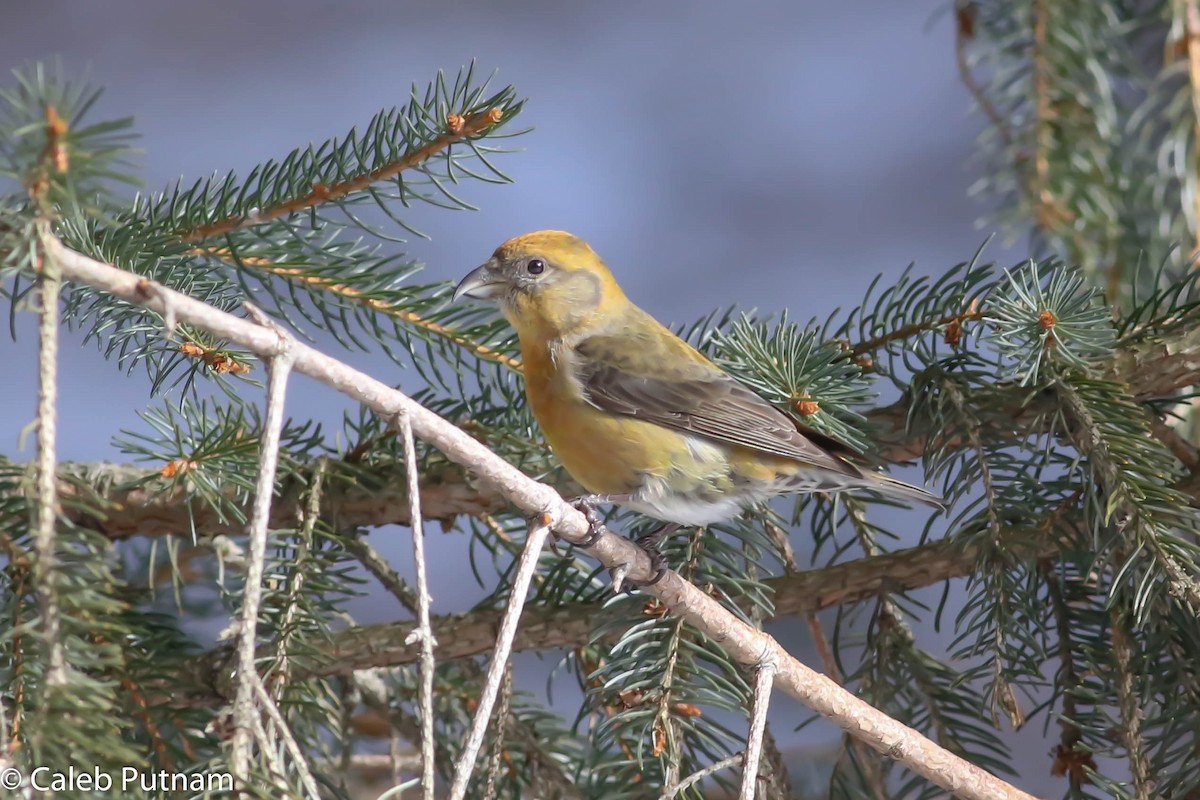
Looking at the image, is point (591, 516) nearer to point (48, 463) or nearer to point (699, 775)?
point (699, 775)

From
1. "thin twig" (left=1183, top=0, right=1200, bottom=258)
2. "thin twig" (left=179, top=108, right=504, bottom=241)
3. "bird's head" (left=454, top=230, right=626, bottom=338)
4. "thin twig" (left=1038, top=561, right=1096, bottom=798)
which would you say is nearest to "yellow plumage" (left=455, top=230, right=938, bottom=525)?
"bird's head" (left=454, top=230, right=626, bottom=338)

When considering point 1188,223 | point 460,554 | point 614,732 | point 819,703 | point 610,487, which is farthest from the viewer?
point 460,554

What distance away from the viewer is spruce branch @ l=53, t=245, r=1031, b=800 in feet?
3.48

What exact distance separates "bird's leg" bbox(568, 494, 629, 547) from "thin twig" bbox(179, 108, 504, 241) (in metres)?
0.54

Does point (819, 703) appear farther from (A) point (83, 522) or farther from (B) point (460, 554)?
(B) point (460, 554)

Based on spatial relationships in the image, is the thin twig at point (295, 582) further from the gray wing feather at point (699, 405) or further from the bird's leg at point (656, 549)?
the gray wing feather at point (699, 405)

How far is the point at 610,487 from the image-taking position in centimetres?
214

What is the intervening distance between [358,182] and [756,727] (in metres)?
0.92

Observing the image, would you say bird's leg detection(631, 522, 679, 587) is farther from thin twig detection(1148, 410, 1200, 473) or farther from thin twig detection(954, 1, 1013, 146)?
thin twig detection(954, 1, 1013, 146)

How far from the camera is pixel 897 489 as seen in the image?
6.37ft

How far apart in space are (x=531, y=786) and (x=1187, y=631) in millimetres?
972

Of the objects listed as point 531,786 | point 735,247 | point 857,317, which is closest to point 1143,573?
point 857,317

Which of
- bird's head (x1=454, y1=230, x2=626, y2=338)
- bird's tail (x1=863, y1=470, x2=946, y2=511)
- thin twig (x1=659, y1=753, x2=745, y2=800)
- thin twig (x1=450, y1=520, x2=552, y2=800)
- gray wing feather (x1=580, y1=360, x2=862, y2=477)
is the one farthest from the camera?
bird's head (x1=454, y1=230, x2=626, y2=338)

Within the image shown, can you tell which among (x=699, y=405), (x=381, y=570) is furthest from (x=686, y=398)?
(x=381, y=570)
